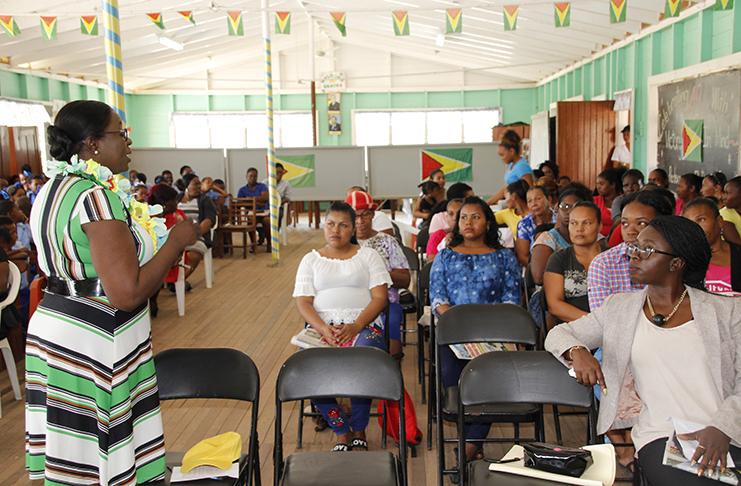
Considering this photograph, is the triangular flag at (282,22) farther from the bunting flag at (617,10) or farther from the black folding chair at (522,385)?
the black folding chair at (522,385)

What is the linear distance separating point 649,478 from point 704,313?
1.86ft

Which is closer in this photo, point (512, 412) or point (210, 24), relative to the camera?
point (512, 412)

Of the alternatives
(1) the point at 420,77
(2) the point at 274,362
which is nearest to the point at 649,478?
(2) the point at 274,362

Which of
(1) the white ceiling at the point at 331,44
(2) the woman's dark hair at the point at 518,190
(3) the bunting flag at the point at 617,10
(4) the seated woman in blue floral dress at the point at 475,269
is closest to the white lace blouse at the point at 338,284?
(4) the seated woman in blue floral dress at the point at 475,269

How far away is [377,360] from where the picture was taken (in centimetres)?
224

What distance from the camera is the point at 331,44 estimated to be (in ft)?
56.6

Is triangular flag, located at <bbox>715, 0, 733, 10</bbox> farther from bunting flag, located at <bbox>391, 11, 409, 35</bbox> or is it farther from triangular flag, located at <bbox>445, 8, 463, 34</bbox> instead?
bunting flag, located at <bbox>391, 11, 409, 35</bbox>

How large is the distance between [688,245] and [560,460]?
0.84 metres

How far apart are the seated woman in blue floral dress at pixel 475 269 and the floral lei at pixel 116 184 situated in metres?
1.86

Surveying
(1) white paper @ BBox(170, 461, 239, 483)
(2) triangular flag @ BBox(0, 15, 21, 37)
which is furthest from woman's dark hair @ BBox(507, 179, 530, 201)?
(2) triangular flag @ BBox(0, 15, 21, 37)

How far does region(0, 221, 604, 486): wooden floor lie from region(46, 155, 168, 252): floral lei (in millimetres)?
1506

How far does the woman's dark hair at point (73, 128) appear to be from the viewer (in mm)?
1590

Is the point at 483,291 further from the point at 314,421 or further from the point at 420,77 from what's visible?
the point at 420,77

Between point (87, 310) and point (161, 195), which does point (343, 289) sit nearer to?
point (87, 310)
